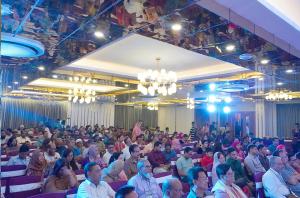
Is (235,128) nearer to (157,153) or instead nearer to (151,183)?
(157,153)

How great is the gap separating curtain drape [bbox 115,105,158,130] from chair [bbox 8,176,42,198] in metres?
14.9

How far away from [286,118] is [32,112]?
16468 mm

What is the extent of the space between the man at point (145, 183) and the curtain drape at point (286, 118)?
1493 cm

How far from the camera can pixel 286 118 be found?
16.4 meters

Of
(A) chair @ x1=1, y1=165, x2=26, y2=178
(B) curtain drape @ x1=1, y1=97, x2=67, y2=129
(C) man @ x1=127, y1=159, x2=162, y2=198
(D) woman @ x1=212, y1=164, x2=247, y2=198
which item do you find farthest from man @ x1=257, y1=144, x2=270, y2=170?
(B) curtain drape @ x1=1, y1=97, x2=67, y2=129

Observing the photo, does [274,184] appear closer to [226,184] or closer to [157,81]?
[226,184]

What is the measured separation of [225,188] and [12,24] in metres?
3.85

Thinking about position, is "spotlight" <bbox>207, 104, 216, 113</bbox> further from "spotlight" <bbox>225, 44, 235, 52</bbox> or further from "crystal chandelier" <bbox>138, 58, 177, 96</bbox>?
"spotlight" <bbox>225, 44, 235, 52</bbox>

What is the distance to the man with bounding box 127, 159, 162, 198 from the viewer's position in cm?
361

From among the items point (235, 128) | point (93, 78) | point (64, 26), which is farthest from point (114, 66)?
point (235, 128)

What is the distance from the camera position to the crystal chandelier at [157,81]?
7133 mm

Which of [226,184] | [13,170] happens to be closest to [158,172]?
[226,184]

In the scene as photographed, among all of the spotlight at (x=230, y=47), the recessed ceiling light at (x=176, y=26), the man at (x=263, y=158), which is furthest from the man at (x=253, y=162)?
the recessed ceiling light at (x=176, y=26)

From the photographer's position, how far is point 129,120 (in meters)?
19.4
